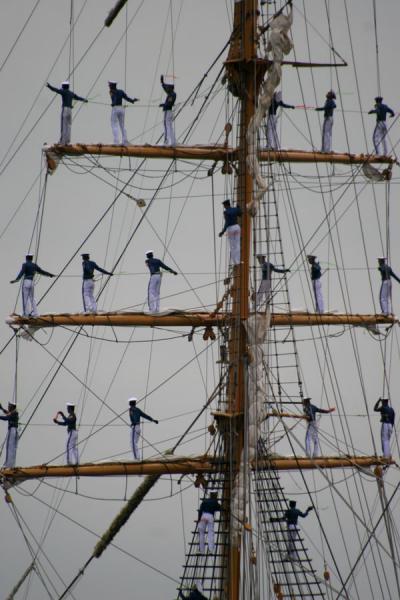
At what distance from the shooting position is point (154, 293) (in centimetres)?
2072

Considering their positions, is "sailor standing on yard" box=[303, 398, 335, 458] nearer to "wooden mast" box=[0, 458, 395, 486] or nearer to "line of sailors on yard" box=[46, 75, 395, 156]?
"wooden mast" box=[0, 458, 395, 486]

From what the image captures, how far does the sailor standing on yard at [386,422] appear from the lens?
21.5 meters

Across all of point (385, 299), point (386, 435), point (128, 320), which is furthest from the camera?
point (385, 299)

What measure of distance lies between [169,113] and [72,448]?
455cm

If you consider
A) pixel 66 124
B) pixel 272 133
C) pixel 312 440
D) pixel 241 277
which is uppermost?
pixel 66 124

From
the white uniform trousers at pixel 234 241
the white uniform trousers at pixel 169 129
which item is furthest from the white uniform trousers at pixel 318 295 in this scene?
the white uniform trousers at pixel 169 129

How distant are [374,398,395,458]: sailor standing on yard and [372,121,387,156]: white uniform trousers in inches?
137

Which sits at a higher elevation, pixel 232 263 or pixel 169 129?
pixel 169 129

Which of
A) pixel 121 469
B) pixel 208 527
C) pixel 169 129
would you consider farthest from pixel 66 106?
pixel 208 527

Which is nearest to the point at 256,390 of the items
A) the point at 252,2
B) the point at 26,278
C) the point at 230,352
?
the point at 230,352

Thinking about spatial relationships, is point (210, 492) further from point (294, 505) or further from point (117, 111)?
point (117, 111)

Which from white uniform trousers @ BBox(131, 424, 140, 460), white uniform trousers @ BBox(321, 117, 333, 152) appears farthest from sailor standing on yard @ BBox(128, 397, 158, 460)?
white uniform trousers @ BBox(321, 117, 333, 152)

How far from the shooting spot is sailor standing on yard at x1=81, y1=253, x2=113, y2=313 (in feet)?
67.9

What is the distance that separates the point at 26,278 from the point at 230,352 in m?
2.91
